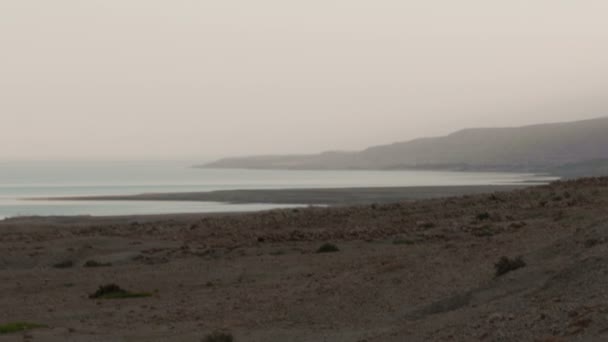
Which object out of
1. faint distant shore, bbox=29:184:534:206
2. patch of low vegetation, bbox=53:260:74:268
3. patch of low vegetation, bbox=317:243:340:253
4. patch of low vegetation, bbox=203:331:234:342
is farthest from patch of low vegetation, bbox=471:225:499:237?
faint distant shore, bbox=29:184:534:206

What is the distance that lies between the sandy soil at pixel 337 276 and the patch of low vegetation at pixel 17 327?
16.3 inches

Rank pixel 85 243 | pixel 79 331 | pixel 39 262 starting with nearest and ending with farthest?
1. pixel 79 331
2. pixel 39 262
3. pixel 85 243

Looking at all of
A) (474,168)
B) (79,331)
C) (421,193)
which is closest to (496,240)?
(79,331)

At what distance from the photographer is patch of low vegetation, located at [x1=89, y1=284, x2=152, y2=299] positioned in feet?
73.7

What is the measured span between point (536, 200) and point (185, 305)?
2049cm

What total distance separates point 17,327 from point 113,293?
4404mm

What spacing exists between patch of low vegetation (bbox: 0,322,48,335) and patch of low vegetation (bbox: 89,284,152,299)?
3644 mm

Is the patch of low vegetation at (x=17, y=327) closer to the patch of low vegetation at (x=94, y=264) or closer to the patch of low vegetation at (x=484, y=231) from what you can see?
the patch of low vegetation at (x=94, y=264)

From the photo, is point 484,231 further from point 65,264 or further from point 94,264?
point 65,264

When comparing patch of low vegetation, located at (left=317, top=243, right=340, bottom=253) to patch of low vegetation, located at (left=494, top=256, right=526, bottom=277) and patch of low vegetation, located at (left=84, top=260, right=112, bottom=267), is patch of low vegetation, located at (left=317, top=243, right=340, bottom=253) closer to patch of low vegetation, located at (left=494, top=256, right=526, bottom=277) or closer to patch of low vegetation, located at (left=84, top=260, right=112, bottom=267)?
patch of low vegetation, located at (left=84, top=260, right=112, bottom=267)

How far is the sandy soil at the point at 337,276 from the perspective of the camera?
15.6 m

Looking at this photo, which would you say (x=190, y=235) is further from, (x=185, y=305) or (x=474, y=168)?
(x=474, y=168)

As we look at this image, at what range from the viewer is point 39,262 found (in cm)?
3055

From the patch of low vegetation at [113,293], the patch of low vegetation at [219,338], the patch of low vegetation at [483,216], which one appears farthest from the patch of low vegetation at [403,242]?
the patch of low vegetation at [219,338]
